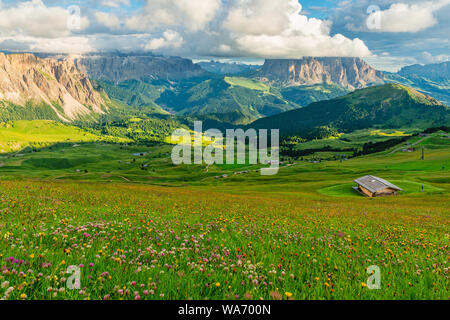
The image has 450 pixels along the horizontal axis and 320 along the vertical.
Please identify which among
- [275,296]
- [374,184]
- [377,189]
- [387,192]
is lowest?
[387,192]

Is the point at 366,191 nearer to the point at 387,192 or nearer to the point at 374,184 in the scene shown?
the point at 374,184

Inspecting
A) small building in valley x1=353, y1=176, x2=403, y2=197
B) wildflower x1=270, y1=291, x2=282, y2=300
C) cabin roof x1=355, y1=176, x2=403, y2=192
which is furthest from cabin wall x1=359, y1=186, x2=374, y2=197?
wildflower x1=270, y1=291, x2=282, y2=300

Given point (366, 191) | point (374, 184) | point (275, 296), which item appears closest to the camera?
point (275, 296)

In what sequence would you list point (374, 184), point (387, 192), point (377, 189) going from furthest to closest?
point (374, 184)
point (387, 192)
point (377, 189)

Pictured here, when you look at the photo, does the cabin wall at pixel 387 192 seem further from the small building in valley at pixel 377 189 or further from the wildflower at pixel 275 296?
the wildflower at pixel 275 296

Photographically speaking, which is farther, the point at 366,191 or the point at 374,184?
the point at 374,184

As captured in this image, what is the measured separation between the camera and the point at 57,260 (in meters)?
6.30

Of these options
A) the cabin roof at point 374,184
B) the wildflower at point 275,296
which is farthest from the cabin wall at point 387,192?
the wildflower at point 275,296

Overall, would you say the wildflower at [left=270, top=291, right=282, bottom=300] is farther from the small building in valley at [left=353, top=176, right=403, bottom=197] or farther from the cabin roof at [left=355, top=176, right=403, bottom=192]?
the cabin roof at [left=355, top=176, right=403, bottom=192]

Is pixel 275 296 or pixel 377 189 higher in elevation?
pixel 275 296

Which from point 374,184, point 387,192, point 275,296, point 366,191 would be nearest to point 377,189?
point 366,191

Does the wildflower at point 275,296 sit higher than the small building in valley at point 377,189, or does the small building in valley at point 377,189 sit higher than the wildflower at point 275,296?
the wildflower at point 275,296
